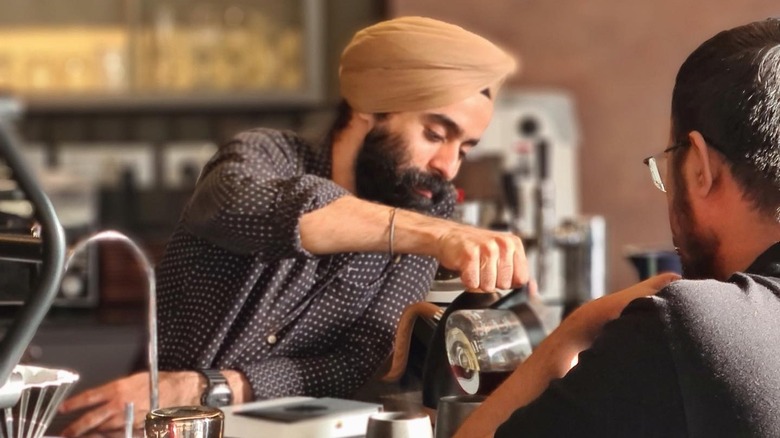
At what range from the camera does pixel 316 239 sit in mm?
1600

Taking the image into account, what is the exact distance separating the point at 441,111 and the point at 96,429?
0.70 meters

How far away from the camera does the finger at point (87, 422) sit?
5.12 feet

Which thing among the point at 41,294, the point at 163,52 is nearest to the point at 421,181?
the point at 41,294

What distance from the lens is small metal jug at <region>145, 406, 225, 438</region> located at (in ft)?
3.84

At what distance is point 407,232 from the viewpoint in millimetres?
1540

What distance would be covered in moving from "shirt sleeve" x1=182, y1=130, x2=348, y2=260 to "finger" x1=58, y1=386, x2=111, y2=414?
272 millimetres

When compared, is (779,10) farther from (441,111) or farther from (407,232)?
(407,232)

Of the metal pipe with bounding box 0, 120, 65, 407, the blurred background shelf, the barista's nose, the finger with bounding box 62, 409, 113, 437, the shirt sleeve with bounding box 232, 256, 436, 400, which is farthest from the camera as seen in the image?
the blurred background shelf

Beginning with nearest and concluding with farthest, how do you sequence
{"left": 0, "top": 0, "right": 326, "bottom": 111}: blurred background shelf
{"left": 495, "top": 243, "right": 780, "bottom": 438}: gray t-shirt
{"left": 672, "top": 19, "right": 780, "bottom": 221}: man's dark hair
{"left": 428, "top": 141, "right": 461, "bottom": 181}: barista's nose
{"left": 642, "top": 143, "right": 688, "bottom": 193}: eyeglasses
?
{"left": 495, "top": 243, "right": 780, "bottom": 438}: gray t-shirt
{"left": 672, "top": 19, "right": 780, "bottom": 221}: man's dark hair
{"left": 642, "top": 143, "right": 688, "bottom": 193}: eyeglasses
{"left": 428, "top": 141, "right": 461, "bottom": 181}: barista's nose
{"left": 0, "top": 0, "right": 326, "bottom": 111}: blurred background shelf

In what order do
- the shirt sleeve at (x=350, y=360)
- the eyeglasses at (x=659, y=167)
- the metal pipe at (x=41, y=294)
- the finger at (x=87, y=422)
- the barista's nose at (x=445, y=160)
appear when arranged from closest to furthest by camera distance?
the metal pipe at (x=41, y=294) → the eyeglasses at (x=659, y=167) → the finger at (x=87, y=422) → the shirt sleeve at (x=350, y=360) → the barista's nose at (x=445, y=160)

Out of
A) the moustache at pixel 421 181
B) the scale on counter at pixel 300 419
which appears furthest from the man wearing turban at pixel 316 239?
the scale on counter at pixel 300 419

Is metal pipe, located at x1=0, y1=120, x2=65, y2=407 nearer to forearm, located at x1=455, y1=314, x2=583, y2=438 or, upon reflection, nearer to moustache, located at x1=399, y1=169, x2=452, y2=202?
forearm, located at x1=455, y1=314, x2=583, y2=438

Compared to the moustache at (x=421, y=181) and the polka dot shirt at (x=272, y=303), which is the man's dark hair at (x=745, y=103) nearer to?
the polka dot shirt at (x=272, y=303)

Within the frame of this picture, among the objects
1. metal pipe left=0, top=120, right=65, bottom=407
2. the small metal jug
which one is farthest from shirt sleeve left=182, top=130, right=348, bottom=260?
metal pipe left=0, top=120, right=65, bottom=407
